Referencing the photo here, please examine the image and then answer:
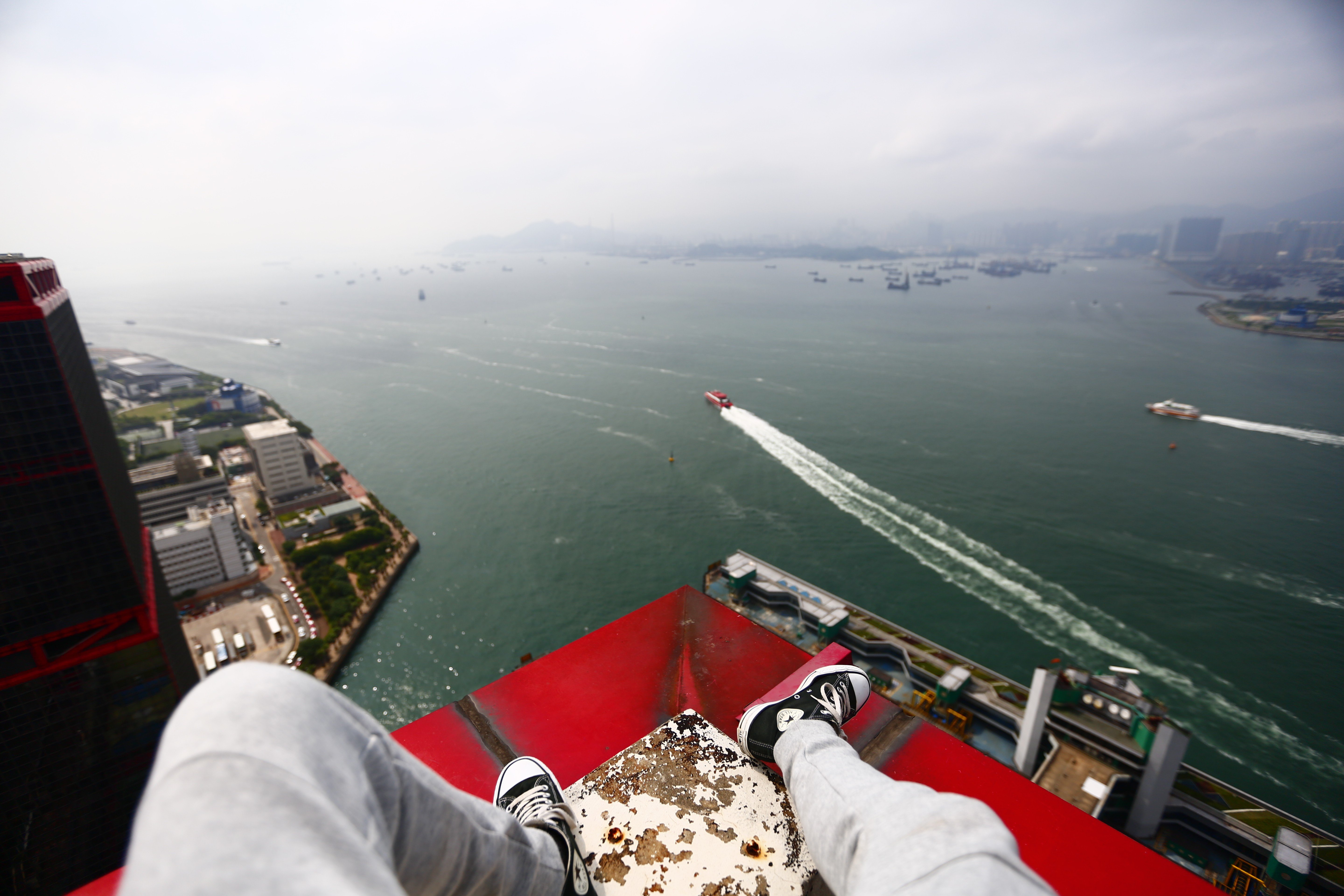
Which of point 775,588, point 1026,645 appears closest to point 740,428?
point 775,588

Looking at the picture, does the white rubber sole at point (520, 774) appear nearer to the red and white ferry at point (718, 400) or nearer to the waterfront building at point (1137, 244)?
the red and white ferry at point (718, 400)

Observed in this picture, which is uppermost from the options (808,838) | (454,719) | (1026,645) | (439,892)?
(439,892)

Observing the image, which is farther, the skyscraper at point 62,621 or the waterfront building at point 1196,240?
the waterfront building at point 1196,240

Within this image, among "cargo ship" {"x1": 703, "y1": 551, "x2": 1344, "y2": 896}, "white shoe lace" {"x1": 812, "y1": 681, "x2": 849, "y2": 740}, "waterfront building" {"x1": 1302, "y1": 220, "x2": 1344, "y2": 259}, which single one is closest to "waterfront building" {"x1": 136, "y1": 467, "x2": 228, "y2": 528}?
"cargo ship" {"x1": 703, "y1": 551, "x2": 1344, "y2": 896}

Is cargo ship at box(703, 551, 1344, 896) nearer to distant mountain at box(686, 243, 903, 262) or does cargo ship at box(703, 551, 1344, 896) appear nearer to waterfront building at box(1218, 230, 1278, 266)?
waterfront building at box(1218, 230, 1278, 266)

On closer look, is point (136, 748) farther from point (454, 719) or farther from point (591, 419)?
point (591, 419)

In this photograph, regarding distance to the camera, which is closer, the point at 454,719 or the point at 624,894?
the point at 624,894

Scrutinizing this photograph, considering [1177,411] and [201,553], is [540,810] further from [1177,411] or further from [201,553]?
[1177,411]

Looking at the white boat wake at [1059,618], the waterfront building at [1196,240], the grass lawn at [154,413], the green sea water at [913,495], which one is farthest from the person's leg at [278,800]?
the waterfront building at [1196,240]
